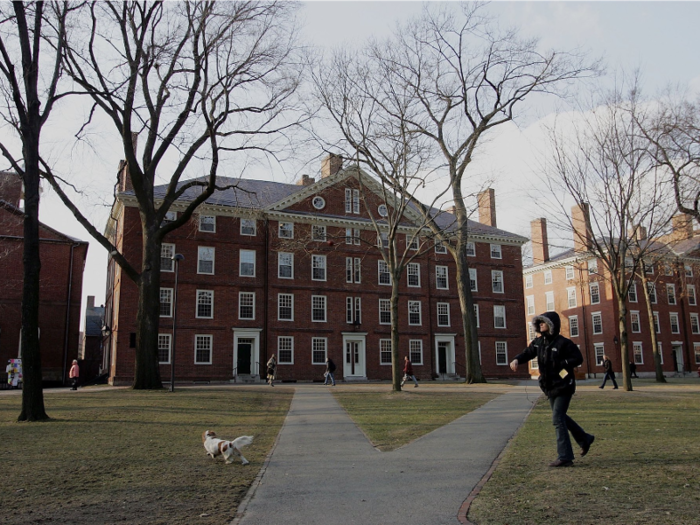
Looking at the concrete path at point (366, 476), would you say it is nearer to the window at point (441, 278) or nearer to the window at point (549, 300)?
the window at point (441, 278)

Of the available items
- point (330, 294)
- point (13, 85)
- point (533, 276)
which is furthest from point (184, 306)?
point (533, 276)

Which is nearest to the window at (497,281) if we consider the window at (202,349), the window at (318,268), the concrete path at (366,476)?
the window at (318,268)

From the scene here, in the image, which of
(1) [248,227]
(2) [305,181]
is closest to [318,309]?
(1) [248,227]

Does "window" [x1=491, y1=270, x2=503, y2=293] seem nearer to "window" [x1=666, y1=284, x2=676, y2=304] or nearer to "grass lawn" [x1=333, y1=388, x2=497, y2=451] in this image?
"window" [x1=666, y1=284, x2=676, y2=304]

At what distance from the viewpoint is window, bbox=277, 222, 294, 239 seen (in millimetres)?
38688

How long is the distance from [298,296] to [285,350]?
11.5 ft

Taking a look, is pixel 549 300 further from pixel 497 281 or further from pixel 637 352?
pixel 497 281

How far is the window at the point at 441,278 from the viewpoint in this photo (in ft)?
141

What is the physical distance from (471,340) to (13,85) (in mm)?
23368

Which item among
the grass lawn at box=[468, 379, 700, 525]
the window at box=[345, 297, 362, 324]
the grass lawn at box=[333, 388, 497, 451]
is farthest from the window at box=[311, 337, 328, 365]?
the grass lawn at box=[468, 379, 700, 525]

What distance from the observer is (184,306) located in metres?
35.3

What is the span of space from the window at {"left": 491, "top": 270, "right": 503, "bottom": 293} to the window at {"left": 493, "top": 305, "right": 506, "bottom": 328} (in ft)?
4.17

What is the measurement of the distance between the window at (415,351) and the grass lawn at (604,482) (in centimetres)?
3025

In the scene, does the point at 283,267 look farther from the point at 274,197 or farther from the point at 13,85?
the point at 13,85
